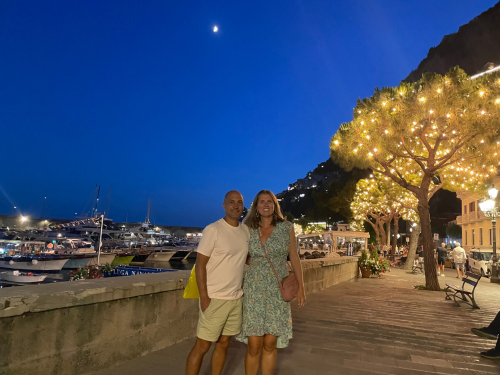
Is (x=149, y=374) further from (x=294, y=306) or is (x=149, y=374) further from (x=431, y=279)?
(x=431, y=279)

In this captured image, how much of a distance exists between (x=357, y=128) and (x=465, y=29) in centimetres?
7070

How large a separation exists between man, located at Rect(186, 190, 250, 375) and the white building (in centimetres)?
3117

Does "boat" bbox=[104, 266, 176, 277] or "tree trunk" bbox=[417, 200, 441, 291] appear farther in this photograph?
"tree trunk" bbox=[417, 200, 441, 291]

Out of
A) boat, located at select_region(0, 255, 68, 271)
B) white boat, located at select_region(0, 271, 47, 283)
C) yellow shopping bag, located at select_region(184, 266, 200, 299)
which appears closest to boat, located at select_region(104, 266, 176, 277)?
yellow shopping bag, located at select_region(184, 266, 200, 299)

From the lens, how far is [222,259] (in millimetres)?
2699

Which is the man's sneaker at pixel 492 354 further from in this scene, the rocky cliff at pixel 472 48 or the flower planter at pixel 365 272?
the rocky cliff at pixel 472 48

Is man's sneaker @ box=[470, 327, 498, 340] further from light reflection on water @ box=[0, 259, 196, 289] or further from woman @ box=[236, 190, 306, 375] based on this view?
light reflection on water @ box=[0, 259, 196, 289]

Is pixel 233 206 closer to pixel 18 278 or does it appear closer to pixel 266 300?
pixel 266 300

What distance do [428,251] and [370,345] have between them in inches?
314

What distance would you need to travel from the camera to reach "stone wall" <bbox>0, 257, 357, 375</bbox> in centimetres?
251

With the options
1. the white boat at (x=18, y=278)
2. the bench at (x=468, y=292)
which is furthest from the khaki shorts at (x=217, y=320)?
the white boat at (x=18, y=278)

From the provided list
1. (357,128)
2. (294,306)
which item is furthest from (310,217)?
(294,306)

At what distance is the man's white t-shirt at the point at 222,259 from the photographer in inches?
105

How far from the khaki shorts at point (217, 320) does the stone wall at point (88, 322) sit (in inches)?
40.3
